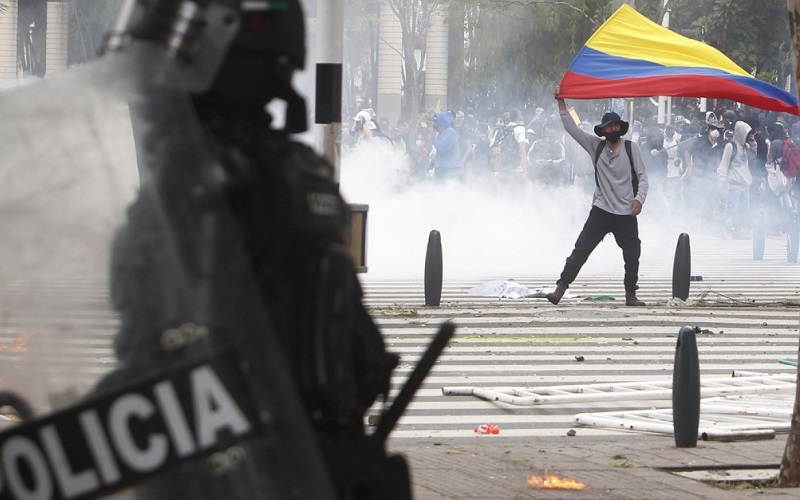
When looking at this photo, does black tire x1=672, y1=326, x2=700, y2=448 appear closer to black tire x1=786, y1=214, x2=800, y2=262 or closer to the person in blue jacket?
black tire x1=786, y1=214, x2=800, y2=262

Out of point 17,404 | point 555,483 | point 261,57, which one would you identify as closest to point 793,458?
point 555,483

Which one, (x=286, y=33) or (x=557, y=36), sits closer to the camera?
(x=286, y=33)

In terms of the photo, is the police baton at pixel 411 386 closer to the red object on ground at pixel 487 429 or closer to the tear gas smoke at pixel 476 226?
the red object on ground at pixel 487 429

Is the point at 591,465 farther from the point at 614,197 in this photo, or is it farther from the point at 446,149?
the point at 446,149

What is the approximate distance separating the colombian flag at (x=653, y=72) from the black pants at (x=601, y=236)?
126cm

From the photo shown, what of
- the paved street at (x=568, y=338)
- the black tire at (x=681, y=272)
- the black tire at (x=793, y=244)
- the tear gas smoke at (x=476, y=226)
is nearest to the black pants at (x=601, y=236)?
the paved street at (x=568, y=338)

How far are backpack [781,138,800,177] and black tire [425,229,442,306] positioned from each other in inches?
446

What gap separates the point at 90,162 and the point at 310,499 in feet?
2.43

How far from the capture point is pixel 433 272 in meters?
15.5

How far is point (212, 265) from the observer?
2748 millimetres

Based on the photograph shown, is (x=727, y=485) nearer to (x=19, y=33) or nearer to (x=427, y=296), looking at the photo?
(x=427, y=296)

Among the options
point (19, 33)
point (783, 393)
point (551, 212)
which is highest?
point (19, 33)

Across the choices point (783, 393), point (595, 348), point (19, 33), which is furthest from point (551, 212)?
point (783, 393)

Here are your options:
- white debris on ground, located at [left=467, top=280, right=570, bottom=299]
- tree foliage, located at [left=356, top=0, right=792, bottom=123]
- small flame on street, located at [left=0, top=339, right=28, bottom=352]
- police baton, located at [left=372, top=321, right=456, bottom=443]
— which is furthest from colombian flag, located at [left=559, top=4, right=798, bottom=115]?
tree foliage, located at [left=356, top=0, right=792, bottom=123]
